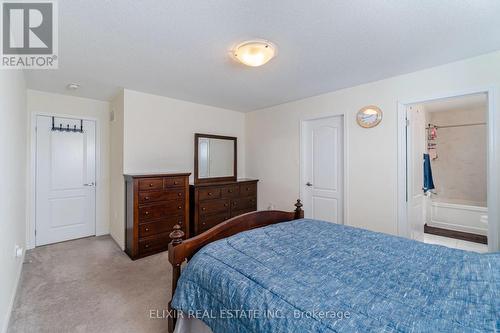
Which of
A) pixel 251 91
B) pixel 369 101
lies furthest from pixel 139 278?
pixel 369 101

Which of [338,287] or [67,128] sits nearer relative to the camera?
[338,287]

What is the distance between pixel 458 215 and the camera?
414cm

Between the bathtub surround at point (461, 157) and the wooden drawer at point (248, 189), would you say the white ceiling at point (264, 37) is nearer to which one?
the wooden drawer at point (248, 189)

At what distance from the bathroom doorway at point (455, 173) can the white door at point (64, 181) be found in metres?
5.09

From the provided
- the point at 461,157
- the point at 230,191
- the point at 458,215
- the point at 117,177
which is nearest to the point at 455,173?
the point at 461,157

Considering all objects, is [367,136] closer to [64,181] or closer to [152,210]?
[152,210]

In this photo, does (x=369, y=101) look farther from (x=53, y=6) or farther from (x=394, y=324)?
(x=53, y=6)

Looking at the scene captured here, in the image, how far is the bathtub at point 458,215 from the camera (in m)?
3.91

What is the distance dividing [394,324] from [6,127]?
274 cm

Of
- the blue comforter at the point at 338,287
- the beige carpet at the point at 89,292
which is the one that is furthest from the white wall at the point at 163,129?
the blue comforter at the point at 338,287

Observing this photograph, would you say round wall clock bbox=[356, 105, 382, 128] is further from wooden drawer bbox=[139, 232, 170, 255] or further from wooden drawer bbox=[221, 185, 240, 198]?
wooden drawer bbox=[139, 232, 170, 255]

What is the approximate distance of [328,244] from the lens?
1.66 m

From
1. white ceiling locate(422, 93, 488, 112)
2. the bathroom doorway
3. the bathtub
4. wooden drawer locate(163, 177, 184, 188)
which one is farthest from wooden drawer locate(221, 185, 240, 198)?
the bathtub

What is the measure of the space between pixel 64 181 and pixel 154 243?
1859mm
